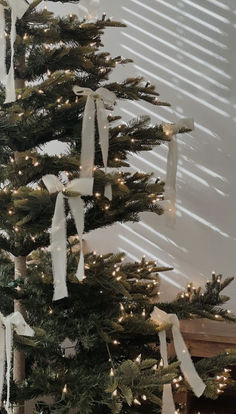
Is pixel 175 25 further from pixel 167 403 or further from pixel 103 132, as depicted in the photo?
pixel 167 403

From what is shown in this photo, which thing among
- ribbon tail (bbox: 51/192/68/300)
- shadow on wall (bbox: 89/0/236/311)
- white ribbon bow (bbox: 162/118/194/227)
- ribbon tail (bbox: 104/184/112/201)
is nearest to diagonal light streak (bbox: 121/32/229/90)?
shadow on wall (bbox: 89/0/236/311)

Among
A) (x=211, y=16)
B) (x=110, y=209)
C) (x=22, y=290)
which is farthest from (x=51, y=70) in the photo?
(x=211, y=16)

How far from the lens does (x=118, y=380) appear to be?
1117 millimetres

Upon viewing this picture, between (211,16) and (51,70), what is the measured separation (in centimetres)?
91

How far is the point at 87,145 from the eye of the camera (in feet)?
4.01

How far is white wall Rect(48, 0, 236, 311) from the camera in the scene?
77.7 inches

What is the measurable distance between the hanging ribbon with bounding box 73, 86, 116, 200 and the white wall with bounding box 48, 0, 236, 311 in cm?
80

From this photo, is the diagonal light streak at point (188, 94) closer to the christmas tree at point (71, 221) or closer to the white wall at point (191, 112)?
the white wall at point (191, 112)

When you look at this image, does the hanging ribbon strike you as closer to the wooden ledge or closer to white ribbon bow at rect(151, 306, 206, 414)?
white ribbon bow at rect(151, 306, 206, 414)

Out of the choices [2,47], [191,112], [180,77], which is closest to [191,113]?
[191,112]

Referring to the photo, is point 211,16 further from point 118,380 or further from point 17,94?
point 118,380

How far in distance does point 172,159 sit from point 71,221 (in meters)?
0.31

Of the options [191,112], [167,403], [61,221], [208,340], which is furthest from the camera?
[191,112]

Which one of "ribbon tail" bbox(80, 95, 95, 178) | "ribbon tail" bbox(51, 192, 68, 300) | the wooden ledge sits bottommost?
the wooden ledge
